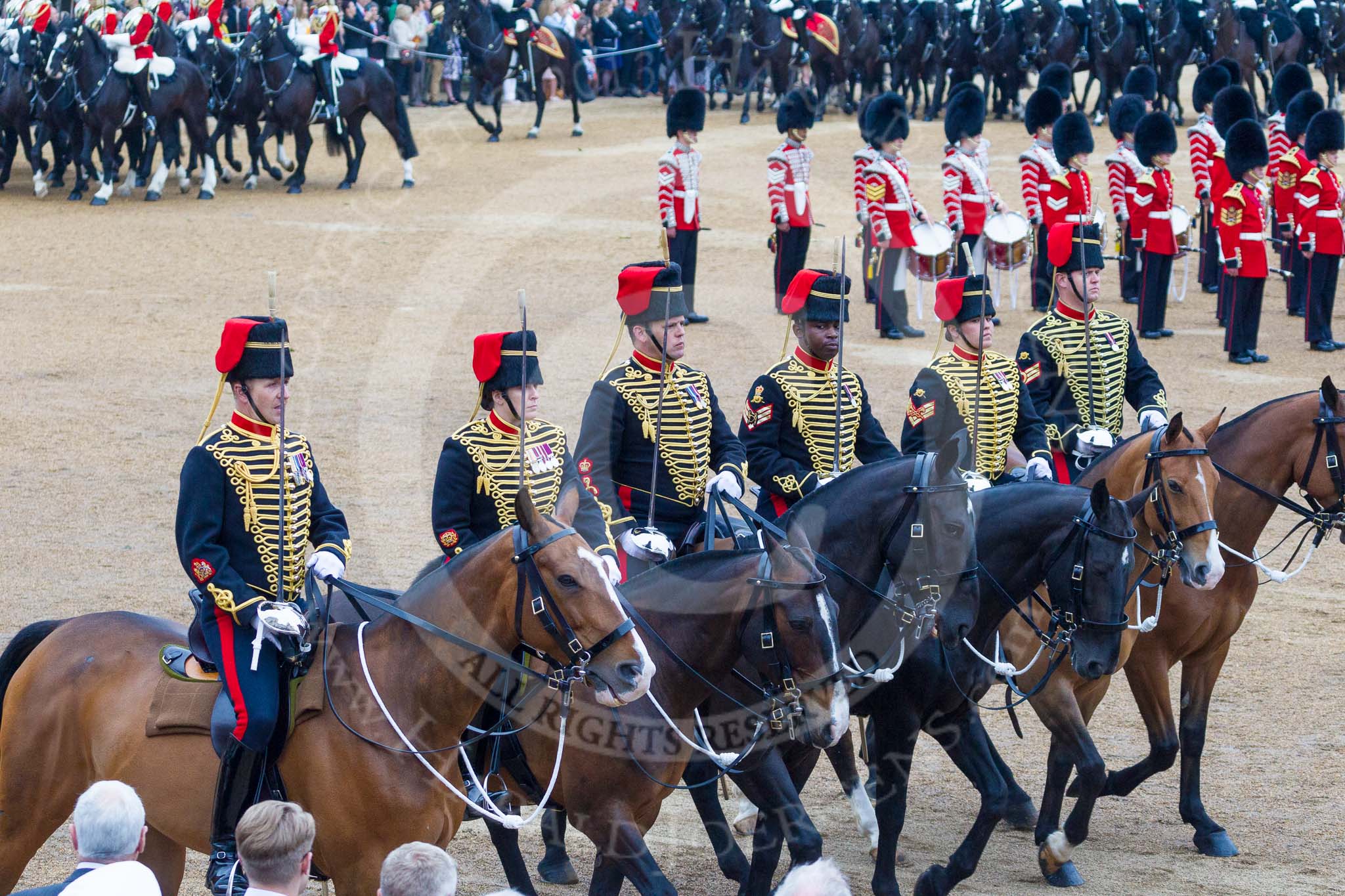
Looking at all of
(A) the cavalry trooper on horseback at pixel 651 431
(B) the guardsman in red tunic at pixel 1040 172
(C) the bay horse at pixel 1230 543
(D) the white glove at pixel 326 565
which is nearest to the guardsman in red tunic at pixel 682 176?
(B) the guardsman in red tunic at pixel 1040 172

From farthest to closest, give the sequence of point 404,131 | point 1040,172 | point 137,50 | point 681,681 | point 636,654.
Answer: point 404,131 → point 137,50 → point 1040,172 → point 681,681 → point 636,654

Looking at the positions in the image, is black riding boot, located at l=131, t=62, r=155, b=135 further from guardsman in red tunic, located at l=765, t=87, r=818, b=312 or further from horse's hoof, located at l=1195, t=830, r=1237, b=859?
horse's hoof, located at l=1195, t=830, r=1237, b=859

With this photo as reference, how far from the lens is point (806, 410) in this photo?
649cm

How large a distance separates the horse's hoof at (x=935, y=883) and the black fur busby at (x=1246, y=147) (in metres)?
9.95

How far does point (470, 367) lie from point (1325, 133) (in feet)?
23.1

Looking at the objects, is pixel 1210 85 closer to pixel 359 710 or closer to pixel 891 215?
pixel 891 215

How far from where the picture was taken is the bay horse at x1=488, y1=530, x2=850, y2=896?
479cm

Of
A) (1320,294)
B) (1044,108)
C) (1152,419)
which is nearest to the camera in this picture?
(1152,419)

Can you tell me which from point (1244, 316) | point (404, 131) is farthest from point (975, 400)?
point (404, 131)

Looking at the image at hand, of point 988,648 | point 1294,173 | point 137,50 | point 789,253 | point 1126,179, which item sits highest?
point 137,50

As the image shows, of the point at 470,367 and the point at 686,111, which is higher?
the point at 686,111

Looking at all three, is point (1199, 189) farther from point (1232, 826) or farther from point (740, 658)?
point (740, 658)

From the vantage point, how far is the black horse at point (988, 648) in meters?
5.59

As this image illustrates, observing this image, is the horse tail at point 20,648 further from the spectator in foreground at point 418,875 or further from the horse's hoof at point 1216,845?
the horse's hoof at point 1216,845
